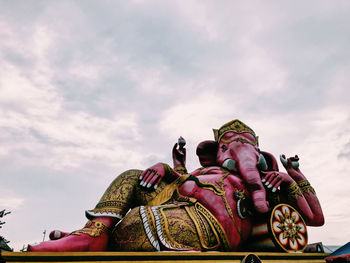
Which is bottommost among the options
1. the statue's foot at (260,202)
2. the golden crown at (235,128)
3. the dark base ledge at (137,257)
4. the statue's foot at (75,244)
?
the dark base ledge at (137,257)

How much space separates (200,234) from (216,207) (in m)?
0.51

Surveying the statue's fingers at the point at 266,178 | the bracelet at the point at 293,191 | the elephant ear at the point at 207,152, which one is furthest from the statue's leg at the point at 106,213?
the bracelet at the point at 293,191

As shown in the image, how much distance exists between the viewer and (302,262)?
4.42m

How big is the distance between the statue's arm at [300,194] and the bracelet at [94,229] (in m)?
2.49

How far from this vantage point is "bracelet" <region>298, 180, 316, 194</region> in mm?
5312

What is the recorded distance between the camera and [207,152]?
5820 mm

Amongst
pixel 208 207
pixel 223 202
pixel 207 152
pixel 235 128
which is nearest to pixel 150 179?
pixel 208 207

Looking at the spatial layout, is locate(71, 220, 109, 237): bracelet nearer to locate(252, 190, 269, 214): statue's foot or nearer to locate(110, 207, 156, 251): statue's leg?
locate(110, 207, 156, 251): statue's leg

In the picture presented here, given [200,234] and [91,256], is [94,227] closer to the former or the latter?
[91,256]

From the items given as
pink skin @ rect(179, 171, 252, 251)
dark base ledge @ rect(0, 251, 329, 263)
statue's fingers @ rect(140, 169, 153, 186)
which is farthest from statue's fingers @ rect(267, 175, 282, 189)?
statue's fingers @ rect(140, 169, 153, 186)

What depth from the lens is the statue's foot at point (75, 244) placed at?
323 cm

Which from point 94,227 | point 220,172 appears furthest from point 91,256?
point 220,172

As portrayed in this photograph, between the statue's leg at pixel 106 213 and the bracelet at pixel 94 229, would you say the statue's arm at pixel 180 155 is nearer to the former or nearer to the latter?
the statue's leg at pixel 106 213

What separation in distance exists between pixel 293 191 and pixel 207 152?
1581 millimetres
